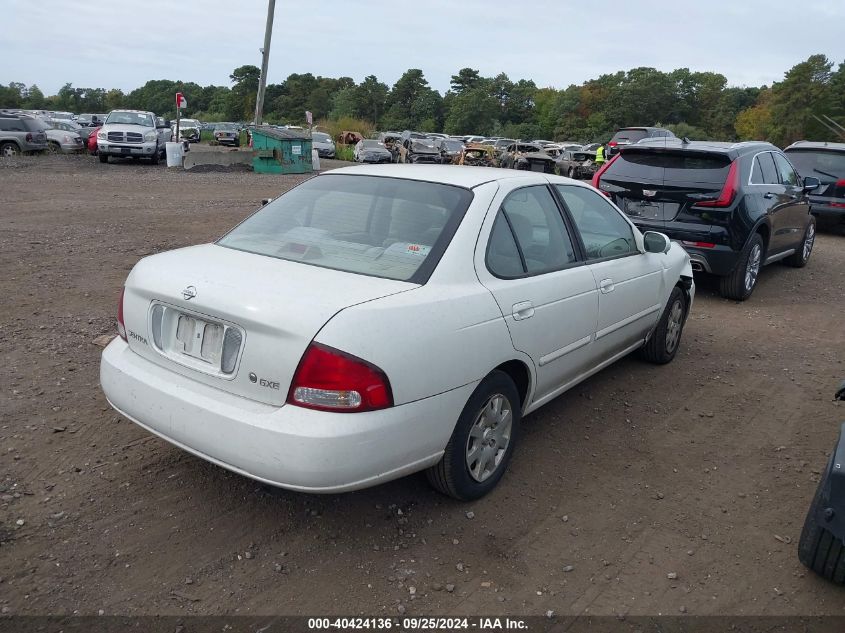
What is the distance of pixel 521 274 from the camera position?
3.66m

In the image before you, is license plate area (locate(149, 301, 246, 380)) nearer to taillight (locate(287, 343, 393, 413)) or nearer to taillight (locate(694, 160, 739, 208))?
taillight (locate(287, 343, 393, 413))

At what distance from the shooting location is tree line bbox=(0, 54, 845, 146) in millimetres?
61781

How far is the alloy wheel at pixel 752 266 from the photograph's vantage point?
793cm

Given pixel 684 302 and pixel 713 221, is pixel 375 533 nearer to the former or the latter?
pixel 684 302

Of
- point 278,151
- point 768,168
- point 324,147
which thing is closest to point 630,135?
point 278,151

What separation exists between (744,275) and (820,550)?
17.8 ft

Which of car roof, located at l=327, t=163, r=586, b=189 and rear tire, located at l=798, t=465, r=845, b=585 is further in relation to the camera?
car roof, located at l=327, t=163, r=586, b=189

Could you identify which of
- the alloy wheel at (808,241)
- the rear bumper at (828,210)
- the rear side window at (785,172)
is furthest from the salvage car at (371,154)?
the rear side window at (785,172)

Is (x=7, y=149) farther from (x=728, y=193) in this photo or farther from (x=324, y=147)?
(x=728, y=193)

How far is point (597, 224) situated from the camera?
15.2ft

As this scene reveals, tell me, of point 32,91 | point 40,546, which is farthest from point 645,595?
point 32,91

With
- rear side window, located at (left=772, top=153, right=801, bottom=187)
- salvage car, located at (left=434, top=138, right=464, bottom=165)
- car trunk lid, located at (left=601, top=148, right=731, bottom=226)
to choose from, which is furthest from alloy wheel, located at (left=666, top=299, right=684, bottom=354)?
salvage car, located at (left=434, top=138, right=464, bottom=165)

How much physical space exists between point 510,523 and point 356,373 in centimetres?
123

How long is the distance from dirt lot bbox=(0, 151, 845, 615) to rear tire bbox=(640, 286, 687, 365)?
13cm
